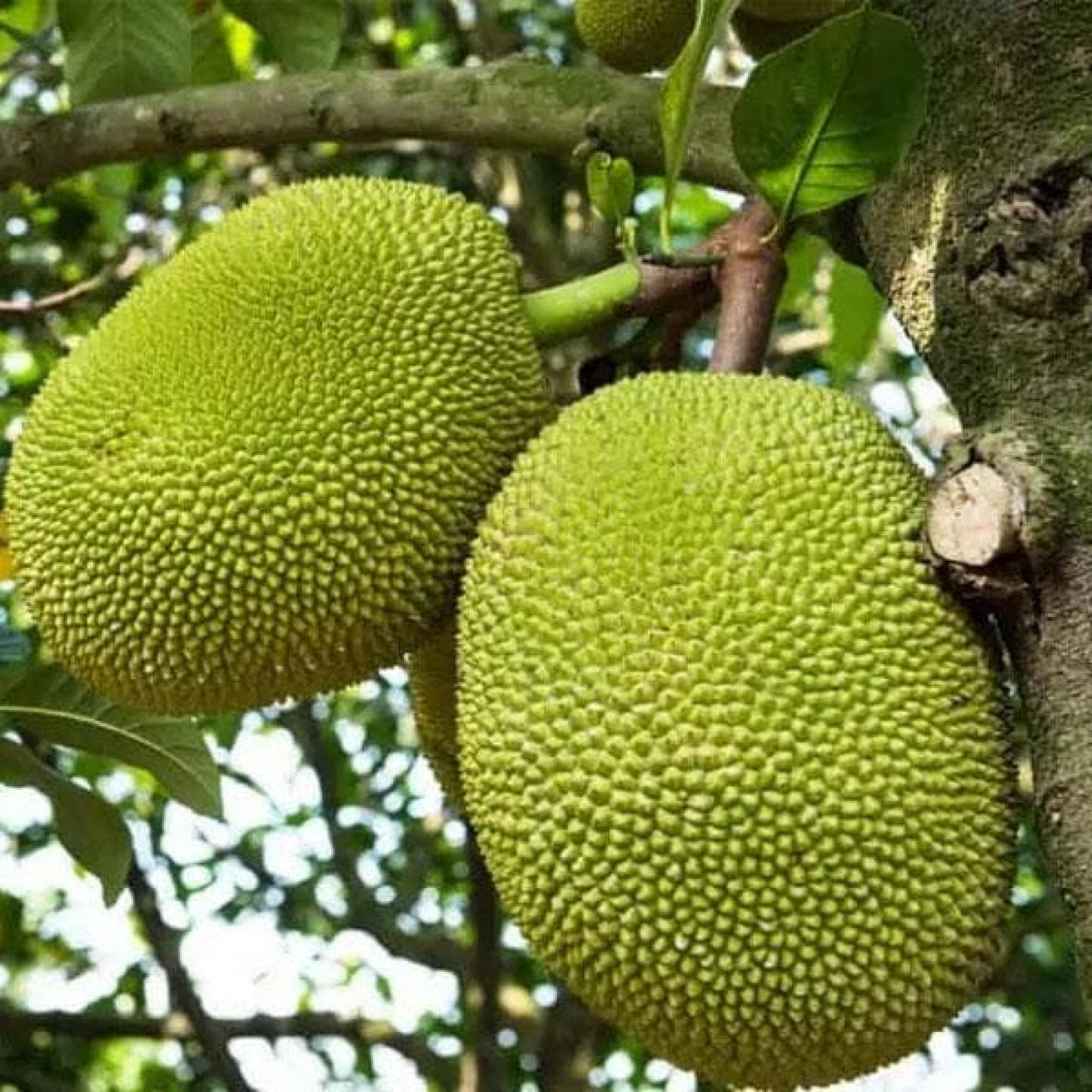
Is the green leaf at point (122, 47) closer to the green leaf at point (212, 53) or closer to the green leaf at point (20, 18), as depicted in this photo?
the green leaf at point (212, 53)

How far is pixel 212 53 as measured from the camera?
6.11 ft

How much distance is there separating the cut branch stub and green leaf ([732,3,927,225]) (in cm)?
20

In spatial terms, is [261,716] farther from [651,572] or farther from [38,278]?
[651,572]

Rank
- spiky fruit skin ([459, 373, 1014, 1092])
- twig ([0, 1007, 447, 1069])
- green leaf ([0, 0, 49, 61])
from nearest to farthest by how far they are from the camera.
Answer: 1. spiky fruit skin ([459, 373, 1014, 1092])
2. green leaf ([0, 0, 49, 61])
3. twig ([0, 1007, 447, 1069])

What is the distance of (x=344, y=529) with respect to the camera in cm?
96

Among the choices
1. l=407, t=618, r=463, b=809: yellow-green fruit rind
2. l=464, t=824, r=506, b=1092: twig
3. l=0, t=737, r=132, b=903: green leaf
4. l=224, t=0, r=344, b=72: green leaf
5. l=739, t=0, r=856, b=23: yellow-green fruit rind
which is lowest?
l=464, t=824, r=506, b=1092: twig

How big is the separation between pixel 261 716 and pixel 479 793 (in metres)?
2.24

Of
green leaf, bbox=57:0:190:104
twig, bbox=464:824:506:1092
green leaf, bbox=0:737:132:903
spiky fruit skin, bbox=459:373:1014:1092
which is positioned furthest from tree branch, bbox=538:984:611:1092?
spiky fruit skin, bbox=459:373:1014:1092

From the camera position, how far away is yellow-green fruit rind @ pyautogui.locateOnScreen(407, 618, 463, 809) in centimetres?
107

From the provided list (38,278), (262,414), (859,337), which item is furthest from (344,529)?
(38,278)

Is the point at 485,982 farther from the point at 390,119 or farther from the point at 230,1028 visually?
the point at 390,119

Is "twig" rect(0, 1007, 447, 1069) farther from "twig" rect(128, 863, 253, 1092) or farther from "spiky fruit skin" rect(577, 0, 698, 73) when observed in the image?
"spiky fruit skin" rect(577, 0, 698, 73)

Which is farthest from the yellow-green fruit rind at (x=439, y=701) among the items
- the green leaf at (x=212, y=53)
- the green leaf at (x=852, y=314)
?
the green leaf at (x=212, y=53)

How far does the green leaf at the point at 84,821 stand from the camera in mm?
1396
